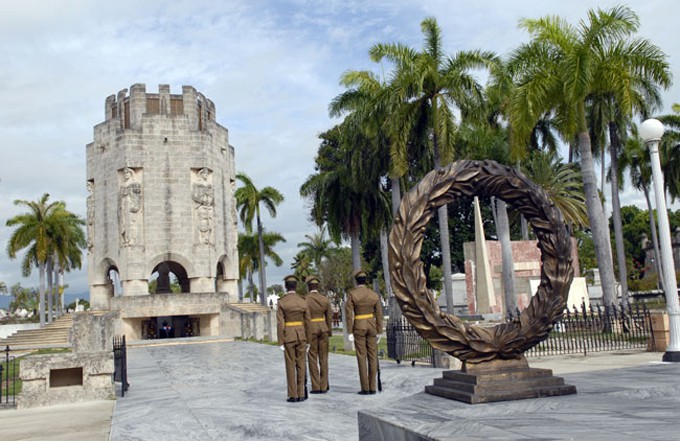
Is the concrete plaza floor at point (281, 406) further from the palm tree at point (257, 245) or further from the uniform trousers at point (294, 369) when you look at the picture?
the palm tree at point (257, 245)

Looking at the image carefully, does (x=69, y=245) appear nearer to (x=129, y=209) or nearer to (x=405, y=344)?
(x=129, y=209)

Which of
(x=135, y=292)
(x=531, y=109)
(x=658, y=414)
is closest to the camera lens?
(x=658, y=414)

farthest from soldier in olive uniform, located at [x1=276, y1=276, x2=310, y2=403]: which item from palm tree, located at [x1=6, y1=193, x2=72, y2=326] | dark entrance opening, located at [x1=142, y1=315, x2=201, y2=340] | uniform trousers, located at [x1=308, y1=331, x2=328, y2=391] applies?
palm tree, located at [x1=6, y1=193, x2=72, y2=326]

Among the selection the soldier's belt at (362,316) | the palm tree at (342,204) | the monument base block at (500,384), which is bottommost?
the monument base block at (500,384)

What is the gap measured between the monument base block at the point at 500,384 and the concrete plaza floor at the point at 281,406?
0.47ft

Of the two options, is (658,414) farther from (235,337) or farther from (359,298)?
(235,337)

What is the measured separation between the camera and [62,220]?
133ft

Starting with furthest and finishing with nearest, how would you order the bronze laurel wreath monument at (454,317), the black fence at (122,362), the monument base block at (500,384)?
the black fence at (122,362) < the bronze laurel wreath monument at (454,317) < the monument base block at (500,384)

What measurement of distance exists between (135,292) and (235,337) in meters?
7.22

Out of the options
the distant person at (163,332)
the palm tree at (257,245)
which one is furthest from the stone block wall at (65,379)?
the palm tree at (257,245)

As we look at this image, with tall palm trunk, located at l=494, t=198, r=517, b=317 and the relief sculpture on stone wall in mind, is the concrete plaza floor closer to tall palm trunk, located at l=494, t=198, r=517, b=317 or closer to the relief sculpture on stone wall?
tall palm trunk, located at l=494, t=198, r=517, b=317

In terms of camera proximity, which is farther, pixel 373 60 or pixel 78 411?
pixel 373 60

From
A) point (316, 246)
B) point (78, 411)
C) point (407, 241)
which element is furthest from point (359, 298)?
point (316, 246)

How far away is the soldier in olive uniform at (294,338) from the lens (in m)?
8.90
